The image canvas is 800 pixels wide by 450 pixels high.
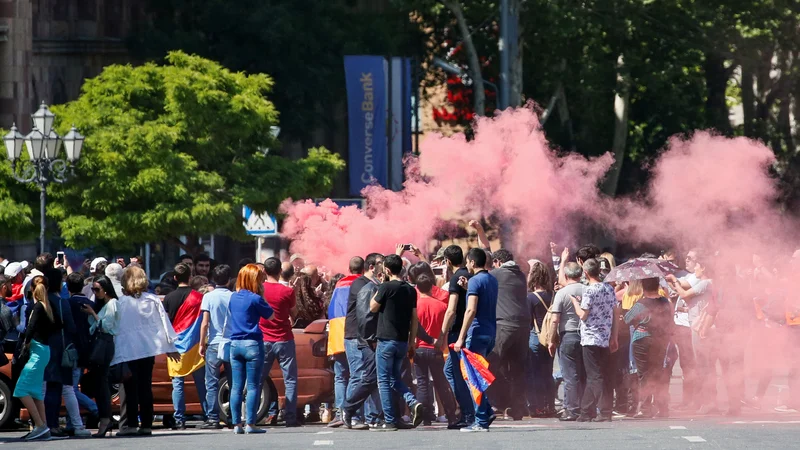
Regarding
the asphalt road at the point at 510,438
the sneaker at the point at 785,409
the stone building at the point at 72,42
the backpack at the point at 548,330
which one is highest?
the stone building at the point at 72,42

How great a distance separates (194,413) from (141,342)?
85.5 inches

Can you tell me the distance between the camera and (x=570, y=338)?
667 inches

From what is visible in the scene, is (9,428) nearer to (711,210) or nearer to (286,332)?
(286,332)

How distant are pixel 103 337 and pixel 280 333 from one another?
1.77 m

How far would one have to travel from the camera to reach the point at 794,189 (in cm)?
4144

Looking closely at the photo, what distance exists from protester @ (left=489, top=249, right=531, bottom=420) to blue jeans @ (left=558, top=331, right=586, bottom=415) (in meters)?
0.41

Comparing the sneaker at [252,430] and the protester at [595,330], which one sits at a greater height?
the protester at [595,330]

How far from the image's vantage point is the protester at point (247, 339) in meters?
15.5

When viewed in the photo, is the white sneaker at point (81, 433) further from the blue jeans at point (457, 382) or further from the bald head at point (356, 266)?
the blue jeans at point (457, 382)

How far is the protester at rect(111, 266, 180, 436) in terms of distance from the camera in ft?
51.3

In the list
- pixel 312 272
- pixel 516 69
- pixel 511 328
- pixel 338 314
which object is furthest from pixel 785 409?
pixel 516 69

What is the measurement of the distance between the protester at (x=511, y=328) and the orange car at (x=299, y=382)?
5.82ft

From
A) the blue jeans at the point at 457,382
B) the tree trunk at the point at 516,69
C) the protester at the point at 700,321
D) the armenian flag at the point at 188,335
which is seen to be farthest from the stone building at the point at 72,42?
the blue jeans at the point at 457,382

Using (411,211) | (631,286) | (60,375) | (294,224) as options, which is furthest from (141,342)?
(294,224)
